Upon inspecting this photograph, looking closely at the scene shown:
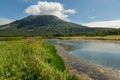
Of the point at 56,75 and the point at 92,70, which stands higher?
the point at 56,75

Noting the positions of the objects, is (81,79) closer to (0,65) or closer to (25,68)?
(25,68)

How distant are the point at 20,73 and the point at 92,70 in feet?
50.9

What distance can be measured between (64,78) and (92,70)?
15803mm

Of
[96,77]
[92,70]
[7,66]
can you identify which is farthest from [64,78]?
[92,70]

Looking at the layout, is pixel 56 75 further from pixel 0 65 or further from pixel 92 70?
pixel 92 70

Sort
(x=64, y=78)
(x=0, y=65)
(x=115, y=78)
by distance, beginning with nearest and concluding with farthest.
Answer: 1. (x=64, y=78)
2. (x=0, y=65)
3. (x=115, y=78)

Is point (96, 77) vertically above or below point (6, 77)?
below

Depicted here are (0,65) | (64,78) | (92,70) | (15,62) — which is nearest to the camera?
(64,78)

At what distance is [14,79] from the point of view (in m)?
21.8

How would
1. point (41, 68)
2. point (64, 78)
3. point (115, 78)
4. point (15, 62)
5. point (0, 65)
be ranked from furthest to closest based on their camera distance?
point (115, 78) < point (15, 62) < point (0, 65) < point (41, 68) < point (64, 78)

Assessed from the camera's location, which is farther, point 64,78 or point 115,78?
point 115,78

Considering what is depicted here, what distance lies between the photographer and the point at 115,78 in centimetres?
2981

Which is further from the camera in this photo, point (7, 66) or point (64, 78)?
point (7, 66)

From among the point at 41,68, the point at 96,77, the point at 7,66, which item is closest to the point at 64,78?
the point at 41,68
